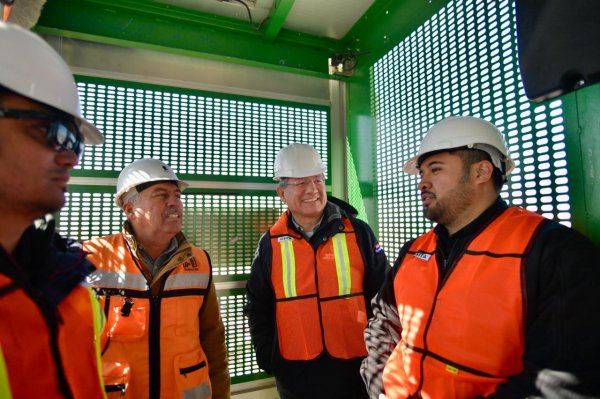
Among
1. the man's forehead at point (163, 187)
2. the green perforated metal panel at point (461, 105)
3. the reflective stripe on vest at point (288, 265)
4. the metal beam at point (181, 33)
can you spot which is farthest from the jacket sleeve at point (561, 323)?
the metal beam at point (181, 33)

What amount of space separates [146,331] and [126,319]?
12 cm

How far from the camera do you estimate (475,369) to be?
3.79 feet

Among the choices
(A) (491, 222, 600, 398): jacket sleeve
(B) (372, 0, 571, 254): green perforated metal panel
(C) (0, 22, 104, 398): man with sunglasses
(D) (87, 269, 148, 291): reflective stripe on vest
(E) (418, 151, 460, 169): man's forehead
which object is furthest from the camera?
(D) (87, 269, 148, 291): reflective stripe on vest

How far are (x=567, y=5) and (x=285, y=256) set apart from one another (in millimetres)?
1726

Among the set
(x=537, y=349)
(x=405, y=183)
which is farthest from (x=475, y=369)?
(x=405, y=183)

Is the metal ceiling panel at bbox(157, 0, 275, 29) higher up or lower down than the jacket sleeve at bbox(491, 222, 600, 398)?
higher up

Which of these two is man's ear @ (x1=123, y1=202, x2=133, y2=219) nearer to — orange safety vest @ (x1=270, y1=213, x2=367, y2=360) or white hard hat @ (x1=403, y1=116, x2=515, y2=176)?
orange safety vest @ (x1=270, y1=213, x2=367, y2=360)

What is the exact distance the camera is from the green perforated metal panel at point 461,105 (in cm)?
A: 147

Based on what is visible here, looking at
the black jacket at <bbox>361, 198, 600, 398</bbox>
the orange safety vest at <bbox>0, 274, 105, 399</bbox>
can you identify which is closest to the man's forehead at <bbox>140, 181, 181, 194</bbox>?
the orange safety vest at <bbox>0, 274, 105, 399</bbox>

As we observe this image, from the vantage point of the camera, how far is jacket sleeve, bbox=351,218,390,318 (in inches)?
81.3

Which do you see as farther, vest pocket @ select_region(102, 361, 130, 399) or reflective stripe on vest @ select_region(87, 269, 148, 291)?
reflective stripe on vest @ select_region(87, 269, 148, 291)

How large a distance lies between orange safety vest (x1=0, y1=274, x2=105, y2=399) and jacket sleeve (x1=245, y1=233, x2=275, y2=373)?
1127 mm

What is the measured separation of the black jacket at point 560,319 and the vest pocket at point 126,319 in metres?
1.55

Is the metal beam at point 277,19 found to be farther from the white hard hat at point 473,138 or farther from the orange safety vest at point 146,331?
the orange safety vest at point 146,331
